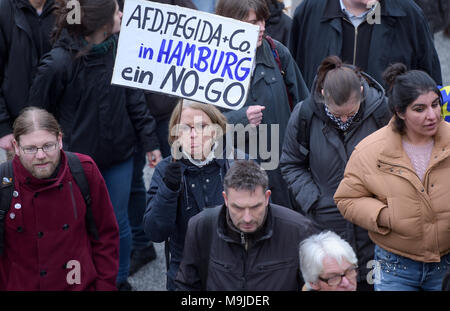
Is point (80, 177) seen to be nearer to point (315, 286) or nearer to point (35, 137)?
point (35, 137)

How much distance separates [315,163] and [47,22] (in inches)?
82.2

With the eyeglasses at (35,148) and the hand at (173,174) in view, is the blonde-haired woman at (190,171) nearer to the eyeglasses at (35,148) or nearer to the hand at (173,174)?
the hand at (173,174)

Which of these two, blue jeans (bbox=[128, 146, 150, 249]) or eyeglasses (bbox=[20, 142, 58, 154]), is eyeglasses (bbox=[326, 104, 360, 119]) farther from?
blue jeans (bbox=[128, 146, 150, 249])

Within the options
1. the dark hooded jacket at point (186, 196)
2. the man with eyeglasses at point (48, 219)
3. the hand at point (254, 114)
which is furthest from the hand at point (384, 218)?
the man with eyeglasses at point (48, 219)

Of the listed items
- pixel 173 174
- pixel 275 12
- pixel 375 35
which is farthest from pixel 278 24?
pixel 173 174

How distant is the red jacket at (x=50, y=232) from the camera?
184 inches

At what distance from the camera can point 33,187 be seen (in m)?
4.67

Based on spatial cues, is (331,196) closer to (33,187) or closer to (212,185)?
(212,185)

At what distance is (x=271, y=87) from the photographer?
5.80m

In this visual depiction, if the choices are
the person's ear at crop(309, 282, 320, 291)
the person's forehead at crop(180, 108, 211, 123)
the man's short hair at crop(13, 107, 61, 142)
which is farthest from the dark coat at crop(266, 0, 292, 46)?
the person's ear at crop(309, 282, 320, 291)

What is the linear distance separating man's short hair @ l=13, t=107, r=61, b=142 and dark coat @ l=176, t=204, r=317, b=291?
0.94 metres

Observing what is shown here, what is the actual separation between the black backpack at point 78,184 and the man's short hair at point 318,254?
1262mm

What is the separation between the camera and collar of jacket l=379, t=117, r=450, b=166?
4629 millimetres
